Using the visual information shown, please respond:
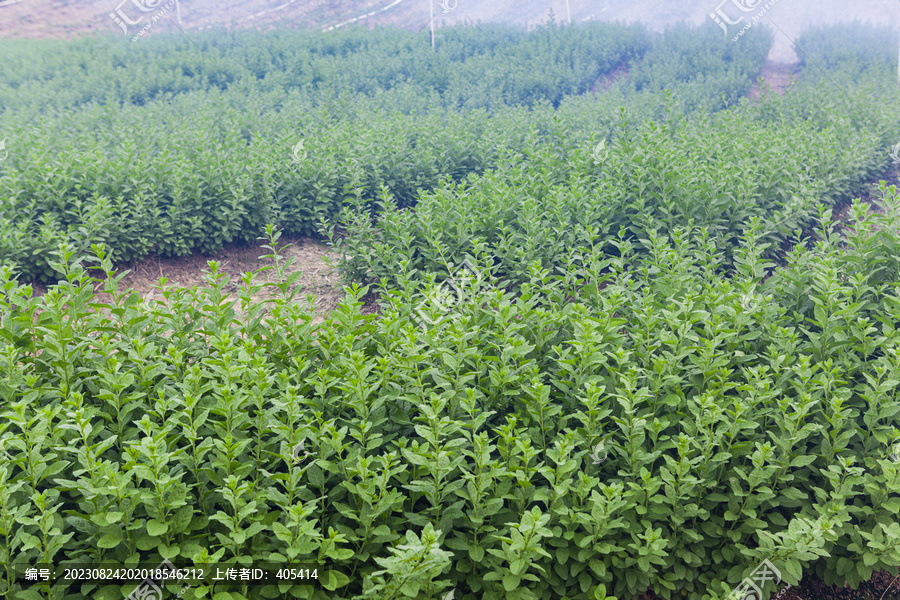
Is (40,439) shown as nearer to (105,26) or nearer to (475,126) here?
(475,126)

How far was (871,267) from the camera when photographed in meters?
4.20

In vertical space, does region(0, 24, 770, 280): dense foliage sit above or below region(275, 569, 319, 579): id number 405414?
above

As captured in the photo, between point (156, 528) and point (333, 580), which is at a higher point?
point (156, 528)

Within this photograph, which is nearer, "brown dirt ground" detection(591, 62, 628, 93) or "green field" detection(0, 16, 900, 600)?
"green field" detection(0, 16, 900, 600)

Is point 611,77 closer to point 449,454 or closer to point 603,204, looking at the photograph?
point 603,204

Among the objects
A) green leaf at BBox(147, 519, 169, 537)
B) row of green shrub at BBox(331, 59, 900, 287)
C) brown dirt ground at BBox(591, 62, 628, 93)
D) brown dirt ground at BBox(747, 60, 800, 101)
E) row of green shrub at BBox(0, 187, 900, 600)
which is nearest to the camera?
green leaf at BBox(147, 519, 169, 537)

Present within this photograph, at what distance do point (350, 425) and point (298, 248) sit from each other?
17.9 ft

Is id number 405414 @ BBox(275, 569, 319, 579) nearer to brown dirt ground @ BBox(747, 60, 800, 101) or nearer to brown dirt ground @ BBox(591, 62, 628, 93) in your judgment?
brown dirt ground @ BBox(591, 62, 628, 93)

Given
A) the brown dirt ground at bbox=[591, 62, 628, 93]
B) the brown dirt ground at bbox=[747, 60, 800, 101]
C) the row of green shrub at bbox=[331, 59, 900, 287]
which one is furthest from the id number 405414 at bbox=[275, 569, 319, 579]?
the brown dirt ground at bbox=[747, 60, 800, 101]

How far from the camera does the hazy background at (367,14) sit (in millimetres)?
24781

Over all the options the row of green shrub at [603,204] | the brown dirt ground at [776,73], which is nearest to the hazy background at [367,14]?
the brown dirt ground at [776,73]

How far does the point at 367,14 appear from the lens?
3112cm

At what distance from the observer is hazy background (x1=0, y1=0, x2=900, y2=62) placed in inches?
976

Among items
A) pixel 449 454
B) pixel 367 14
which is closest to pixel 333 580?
pixel 449 454
